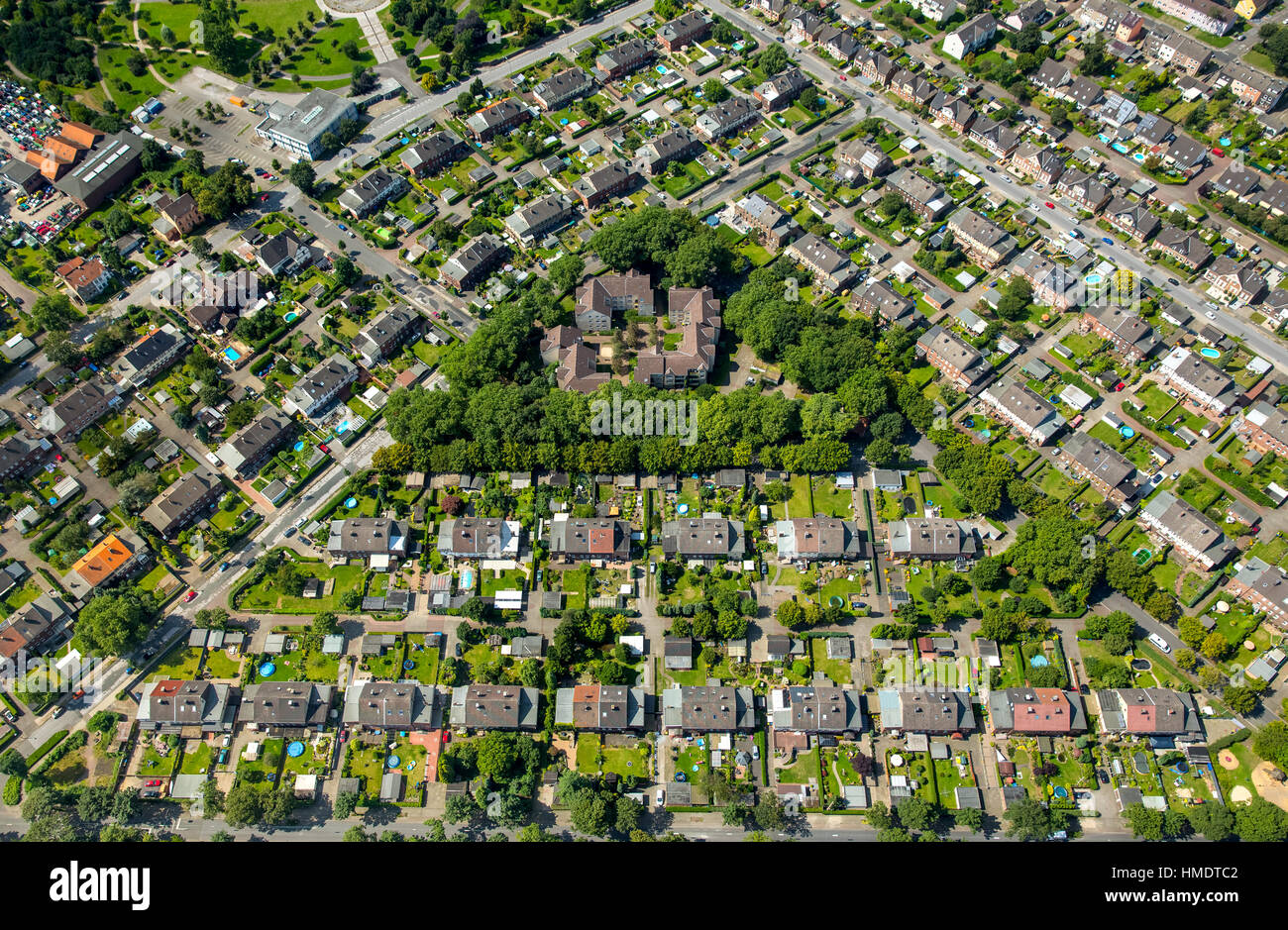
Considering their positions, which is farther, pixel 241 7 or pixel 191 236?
pixel 241 7

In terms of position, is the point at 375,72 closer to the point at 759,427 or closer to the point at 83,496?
the point at 83,496

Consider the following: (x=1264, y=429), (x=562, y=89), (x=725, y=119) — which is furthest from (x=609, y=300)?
(x=1264, y=429)

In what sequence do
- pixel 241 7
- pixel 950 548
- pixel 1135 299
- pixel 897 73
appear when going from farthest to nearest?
1. pixel 241 7
2. pixel 897 73
3. pixel 1135 299
4. pixel 950 548

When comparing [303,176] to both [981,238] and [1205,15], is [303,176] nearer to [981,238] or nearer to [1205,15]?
[981,238]

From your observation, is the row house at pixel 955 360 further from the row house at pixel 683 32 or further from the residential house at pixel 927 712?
the row house at pixel 683 32

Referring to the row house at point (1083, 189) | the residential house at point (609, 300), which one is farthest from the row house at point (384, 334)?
the row house at point (1083, 189)

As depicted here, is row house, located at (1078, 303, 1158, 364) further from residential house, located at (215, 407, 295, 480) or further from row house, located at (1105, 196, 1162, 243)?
residential house, located at (215, 407, 295, 480)
